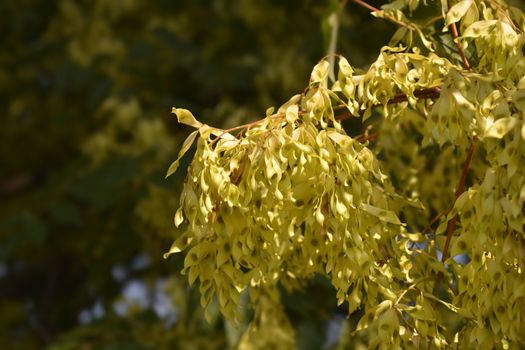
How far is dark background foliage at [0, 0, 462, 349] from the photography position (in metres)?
3.61

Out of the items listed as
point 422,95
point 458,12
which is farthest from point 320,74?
point 458,12

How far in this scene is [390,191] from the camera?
1882mm

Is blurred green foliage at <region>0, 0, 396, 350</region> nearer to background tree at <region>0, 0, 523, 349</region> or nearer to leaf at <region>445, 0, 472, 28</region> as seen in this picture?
background tree at <region>0, 0, 523, 349</region>

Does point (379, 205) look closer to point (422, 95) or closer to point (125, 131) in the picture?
point (422, 95)

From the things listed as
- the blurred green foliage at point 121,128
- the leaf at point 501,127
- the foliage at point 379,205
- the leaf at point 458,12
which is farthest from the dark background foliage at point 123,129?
the leaf at point 501,127

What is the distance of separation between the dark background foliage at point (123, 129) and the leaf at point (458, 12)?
3.27ft

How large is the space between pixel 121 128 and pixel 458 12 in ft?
8.81

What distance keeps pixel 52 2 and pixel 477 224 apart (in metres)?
3.92

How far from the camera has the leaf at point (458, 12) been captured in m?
1.76

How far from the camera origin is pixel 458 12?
69.7 inches

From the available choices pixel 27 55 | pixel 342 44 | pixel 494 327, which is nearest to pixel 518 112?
pixel 494 327

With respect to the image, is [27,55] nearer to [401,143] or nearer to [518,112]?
[401,143]

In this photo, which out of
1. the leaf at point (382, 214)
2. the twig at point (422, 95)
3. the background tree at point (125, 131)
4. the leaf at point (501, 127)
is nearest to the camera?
the leaf at point (501, 127)

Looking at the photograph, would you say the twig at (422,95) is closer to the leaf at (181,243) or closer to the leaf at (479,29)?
the leaf at (479,29)
